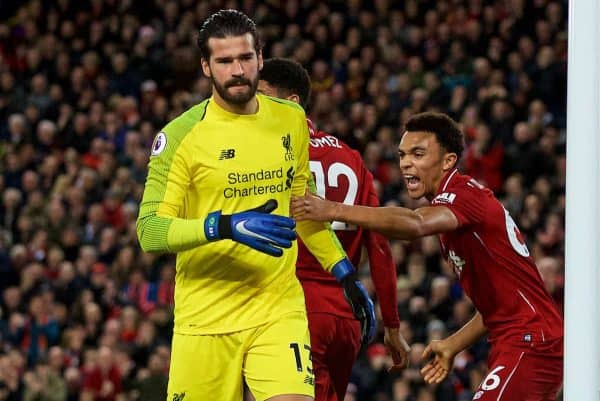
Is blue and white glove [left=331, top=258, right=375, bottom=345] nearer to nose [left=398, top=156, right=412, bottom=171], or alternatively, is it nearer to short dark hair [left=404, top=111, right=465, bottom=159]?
nose [left=398, top=156, right=412, bottom=171]

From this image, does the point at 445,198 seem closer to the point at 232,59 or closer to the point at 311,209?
the point at 311,209

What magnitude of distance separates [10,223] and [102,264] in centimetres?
160

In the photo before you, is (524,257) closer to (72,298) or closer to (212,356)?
(212,356)

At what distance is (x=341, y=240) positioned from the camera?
7.26m

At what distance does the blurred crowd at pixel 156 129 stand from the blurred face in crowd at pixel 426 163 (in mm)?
3030

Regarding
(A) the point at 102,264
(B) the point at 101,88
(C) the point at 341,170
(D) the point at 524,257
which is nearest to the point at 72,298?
(A) the point at 102,264

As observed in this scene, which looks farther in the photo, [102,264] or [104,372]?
[102,264]

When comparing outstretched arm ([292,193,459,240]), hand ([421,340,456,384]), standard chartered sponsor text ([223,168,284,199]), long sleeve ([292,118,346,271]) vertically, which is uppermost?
standard chartered sponsor text ([223,168,284,199])

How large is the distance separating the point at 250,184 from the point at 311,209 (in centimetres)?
40

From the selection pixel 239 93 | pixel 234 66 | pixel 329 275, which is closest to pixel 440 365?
pixel 329 275

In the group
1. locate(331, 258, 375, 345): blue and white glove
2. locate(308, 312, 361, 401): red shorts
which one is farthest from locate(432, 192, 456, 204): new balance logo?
locate(308, 312, 361, 401): red shorts

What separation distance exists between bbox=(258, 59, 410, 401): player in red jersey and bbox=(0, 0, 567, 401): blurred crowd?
8.59ft

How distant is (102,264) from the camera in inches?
593

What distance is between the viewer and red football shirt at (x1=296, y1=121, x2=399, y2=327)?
23.3 ft
